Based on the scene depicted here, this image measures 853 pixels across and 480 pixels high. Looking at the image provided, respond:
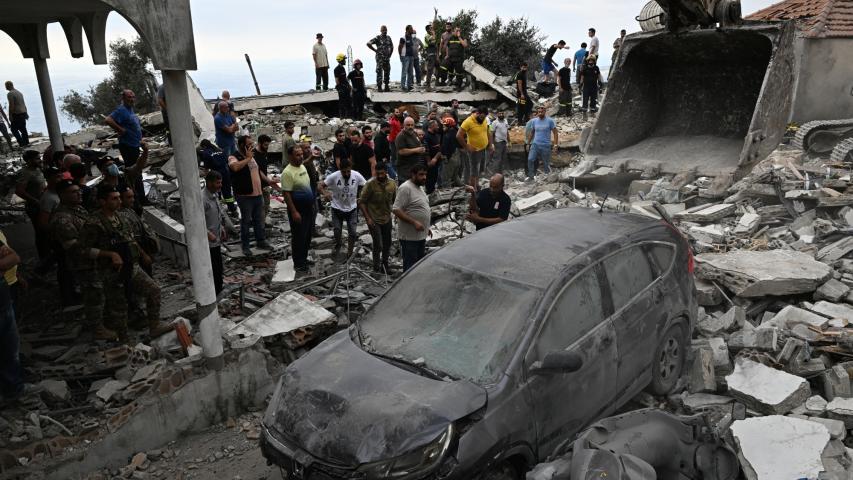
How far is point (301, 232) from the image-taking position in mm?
8258

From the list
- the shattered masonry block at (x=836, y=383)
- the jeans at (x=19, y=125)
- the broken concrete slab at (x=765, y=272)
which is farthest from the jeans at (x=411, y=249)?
the jeans at (x=19, y=125)

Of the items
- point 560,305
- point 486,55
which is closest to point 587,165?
point 560,305

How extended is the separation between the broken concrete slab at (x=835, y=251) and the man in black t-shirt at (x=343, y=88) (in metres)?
12.9

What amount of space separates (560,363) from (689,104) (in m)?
7.88

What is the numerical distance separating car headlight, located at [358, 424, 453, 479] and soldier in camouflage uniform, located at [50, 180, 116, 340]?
12.4ft

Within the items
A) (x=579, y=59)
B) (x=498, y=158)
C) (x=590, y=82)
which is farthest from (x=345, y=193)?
(x=579, y=59)

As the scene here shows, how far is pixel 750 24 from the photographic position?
326 inches

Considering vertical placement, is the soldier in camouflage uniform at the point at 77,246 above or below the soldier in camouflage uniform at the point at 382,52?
below

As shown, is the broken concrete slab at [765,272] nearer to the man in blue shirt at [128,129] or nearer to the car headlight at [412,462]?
the car headlight at [412,462]

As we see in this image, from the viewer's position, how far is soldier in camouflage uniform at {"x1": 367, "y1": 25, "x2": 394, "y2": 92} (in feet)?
62.6

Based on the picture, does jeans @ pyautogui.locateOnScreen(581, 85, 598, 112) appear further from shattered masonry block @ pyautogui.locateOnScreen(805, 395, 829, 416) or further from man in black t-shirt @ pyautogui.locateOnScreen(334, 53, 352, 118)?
shattered masonry block @ pyautogui.locateOnScreen(805, 395, 829, 416)

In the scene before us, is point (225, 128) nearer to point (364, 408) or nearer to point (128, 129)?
point (128, 129)

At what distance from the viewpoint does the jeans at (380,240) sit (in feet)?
26.9

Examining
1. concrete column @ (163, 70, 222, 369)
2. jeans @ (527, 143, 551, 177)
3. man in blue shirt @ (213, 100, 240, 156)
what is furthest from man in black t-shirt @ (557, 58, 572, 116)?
concrete column @ (163, 70, 222, 369)
